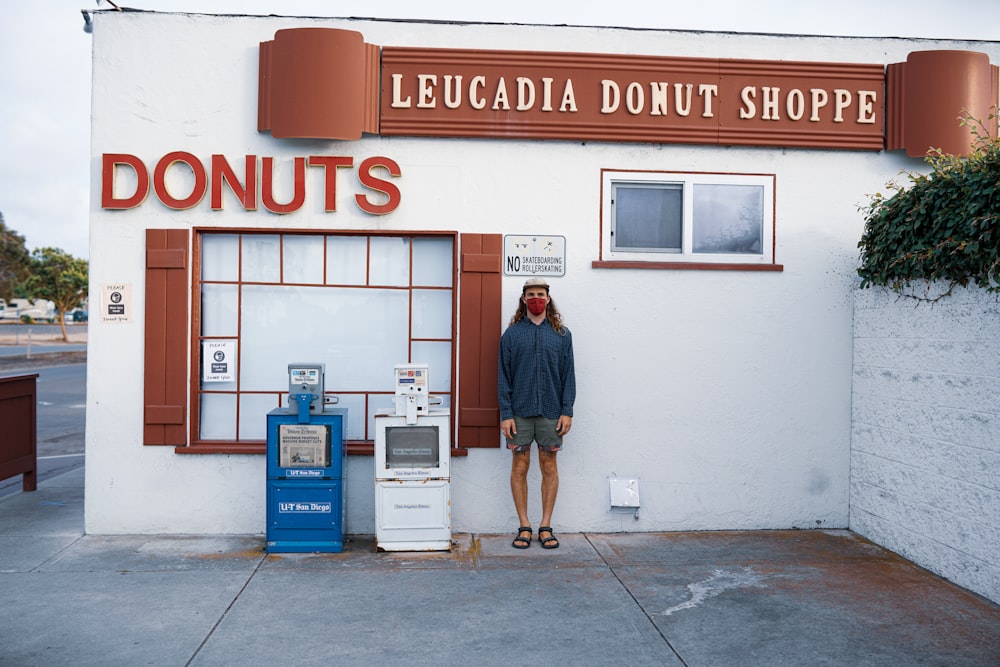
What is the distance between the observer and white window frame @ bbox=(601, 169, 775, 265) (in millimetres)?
6859

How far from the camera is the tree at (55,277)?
156 feet

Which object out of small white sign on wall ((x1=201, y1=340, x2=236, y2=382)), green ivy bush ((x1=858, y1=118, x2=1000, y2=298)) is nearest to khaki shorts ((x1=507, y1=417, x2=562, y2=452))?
small white sign on wall ((x1=201, y1=340, x2=236, y2=382))

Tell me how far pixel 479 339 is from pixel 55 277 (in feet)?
161

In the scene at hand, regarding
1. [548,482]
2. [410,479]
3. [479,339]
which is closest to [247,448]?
[410,479]

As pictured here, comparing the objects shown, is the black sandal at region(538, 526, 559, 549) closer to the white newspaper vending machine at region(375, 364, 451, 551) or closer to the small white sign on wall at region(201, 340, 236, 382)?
the white newspaper vending machine at region(375, 364, 451, 551)

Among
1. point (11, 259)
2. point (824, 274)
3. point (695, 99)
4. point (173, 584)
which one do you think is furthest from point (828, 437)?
point (11, 259)

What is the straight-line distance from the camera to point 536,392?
6344mm

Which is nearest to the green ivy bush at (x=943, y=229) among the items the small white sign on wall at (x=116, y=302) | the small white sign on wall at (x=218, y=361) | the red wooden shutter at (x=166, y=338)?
the small white sign on wall at (x=218, y=361)

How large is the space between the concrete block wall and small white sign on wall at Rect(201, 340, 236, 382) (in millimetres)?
5433

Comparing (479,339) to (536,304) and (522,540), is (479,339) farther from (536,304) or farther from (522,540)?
(522,540)

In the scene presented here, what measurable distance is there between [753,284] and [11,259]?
54926 mm

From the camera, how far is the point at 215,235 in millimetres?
6828

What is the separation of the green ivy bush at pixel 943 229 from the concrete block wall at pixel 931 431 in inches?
7.0

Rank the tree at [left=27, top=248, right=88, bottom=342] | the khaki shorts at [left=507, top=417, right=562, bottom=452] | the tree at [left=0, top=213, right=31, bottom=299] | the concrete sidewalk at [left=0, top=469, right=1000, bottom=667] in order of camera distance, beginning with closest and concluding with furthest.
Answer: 1. the concrete sidewalk at [left=0, top=469, right=1000, bottom=667]
2. the khaki shorts at [left=507, top=417, right=562, bottom=452]
3. the tree at [left=27, top=248, right=88, bottom=342]
4. the tree at [left=0, top=213, right=31, bottom=299]
